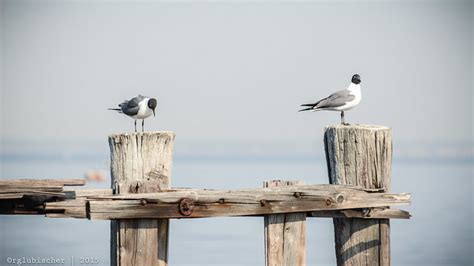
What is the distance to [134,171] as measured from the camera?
883cm

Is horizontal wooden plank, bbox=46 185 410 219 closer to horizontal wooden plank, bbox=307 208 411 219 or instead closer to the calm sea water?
horizontal wooden plank, bbox=307 208 411 219

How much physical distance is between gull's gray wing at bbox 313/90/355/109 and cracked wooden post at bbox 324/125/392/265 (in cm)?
460

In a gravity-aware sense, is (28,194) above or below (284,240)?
above

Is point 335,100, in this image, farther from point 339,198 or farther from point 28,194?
point 28,194

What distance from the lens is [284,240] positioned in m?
8.89

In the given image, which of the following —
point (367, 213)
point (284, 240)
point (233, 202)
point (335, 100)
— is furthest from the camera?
→ point (335, 100)

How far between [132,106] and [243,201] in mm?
7282

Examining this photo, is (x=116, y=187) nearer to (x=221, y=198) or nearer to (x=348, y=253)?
(x=221, y=198)

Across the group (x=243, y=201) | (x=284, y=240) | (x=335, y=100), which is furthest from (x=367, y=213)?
(x=335, y=100)

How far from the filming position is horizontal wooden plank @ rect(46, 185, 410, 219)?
788cm

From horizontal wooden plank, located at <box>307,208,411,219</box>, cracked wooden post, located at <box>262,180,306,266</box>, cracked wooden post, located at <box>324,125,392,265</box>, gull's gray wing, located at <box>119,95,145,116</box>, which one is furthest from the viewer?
gull's gray wing, located at <box>119,95,145,116</box>

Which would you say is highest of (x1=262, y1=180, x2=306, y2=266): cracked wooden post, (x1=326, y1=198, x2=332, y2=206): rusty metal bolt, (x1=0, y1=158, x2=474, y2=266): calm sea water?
(x1=326, y1=198, x2=332, y2=206): rusty metal bolt

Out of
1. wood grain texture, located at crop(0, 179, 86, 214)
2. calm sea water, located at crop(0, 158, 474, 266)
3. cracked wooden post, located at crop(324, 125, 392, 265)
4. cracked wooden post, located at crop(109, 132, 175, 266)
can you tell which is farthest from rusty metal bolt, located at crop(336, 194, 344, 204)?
calm sea water, located at crop(0, 158, 474, 266)

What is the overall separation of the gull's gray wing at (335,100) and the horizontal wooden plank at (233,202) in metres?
4.88
